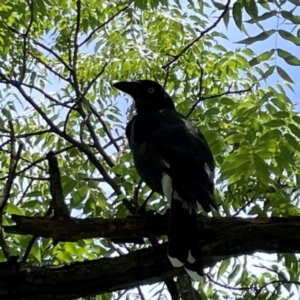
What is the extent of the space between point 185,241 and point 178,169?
47 cm

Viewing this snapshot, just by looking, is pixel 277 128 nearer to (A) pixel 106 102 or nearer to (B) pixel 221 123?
(B) pixel 221 123

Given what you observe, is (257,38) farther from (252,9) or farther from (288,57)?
(288,57)

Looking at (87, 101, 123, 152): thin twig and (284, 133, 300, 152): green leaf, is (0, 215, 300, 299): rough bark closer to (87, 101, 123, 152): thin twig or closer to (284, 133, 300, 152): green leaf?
(284, 133, 300, 152): green leaf

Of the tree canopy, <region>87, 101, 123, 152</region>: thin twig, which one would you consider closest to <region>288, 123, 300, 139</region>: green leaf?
the tree canopy

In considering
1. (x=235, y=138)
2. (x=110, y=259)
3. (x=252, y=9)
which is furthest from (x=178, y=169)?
(x=252, y=9)

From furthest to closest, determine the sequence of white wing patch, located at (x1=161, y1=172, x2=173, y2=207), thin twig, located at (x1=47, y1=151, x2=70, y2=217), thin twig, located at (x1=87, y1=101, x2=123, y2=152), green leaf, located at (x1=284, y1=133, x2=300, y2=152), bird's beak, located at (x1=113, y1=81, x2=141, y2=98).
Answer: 1. thin twig, located at (x1=87, y1=101, x2=123, y2=152)
2. bird's beak, located at (x1=113, y1=81, x2=141, y2=98)
3. green leaf, located at (x1=284, y1=133, x2=300, y2=152)
4. white wing patch, located at (x1=161, y1=172, x2=173, y2=207)
5. thin twig, located at (x1=47, y1=151, x2=70, y2=217)

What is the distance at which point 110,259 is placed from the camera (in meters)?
2.38

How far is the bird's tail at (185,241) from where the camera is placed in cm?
237

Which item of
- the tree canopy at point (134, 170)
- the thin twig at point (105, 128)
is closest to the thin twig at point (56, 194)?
the tree canopy at point (134, 170)

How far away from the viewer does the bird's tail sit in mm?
2373

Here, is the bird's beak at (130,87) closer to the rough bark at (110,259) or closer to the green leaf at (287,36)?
the green leaf at (287,36)

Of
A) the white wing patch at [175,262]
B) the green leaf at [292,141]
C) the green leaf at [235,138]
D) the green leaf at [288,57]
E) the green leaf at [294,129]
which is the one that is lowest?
the white wing patch at [175,262]

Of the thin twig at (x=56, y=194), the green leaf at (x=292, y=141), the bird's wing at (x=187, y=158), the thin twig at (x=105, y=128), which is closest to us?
the thin twig at (x=56, y=194)

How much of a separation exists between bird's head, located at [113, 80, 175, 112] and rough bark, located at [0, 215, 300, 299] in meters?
1.49
